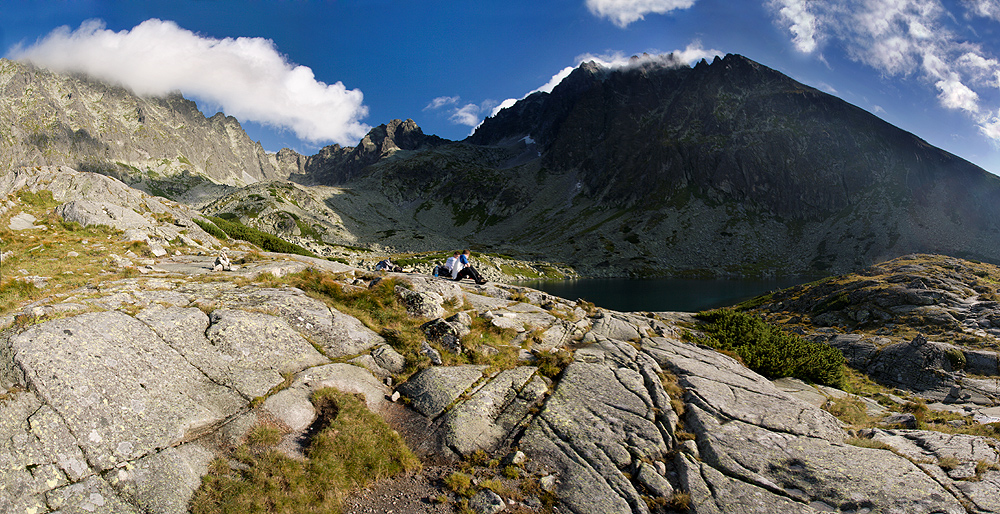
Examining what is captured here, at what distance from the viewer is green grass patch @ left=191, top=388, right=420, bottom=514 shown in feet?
25.5

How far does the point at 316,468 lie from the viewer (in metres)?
8.73

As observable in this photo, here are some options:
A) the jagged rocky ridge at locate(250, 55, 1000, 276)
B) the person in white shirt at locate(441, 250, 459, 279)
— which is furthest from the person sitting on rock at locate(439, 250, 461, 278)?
the jagged rocky ridge at locate(250, 55, 1000, 276)

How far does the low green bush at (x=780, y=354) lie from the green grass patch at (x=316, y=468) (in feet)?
56.4

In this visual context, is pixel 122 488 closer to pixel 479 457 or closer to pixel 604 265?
pixel 479 457

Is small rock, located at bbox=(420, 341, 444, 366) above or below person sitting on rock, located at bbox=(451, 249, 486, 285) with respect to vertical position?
below

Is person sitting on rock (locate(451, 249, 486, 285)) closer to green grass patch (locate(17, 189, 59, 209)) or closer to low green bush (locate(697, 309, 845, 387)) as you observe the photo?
low green bush (locate(697, 309, 845, 387))

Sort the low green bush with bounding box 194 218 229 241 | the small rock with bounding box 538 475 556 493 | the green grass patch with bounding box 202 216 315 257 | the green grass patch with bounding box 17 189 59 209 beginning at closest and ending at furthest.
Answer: the small rock with bounding box 538 475 556 493, the green grass patch with bounding box 17 189 59 209, the low green bush with bounding box 194 218 229 241, the green grass patch with bounding box 202 216 315 257

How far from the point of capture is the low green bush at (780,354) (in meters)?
18.1

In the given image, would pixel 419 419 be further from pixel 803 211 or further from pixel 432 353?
pixel 803 211

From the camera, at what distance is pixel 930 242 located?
138 meters

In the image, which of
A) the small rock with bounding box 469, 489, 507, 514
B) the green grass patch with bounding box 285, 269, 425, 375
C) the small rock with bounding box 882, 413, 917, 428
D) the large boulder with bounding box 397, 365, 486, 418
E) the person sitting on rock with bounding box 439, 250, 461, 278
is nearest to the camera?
the small rock with bounding box 469, 489, 507, 514

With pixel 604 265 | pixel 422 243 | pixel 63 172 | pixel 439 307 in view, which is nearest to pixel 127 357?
pixel 439 307

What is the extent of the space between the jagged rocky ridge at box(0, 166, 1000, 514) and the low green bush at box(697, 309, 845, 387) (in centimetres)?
270

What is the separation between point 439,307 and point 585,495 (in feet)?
35.2
